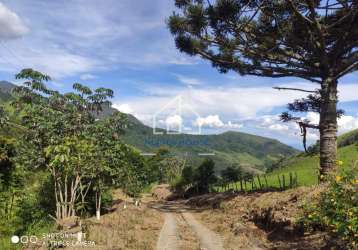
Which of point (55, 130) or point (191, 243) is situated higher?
point (55, 130)

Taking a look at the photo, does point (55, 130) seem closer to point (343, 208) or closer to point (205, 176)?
point (343, 208)

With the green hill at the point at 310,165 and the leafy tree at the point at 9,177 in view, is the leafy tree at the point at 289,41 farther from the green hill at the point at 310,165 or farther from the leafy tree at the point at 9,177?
the leafy tree at the point at 9,177

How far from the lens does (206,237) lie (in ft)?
40.5

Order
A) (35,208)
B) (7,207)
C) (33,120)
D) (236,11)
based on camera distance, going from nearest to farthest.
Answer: (236,11)
(33,120)
(35,208)
(7,207)

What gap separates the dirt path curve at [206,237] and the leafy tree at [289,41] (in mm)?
4830

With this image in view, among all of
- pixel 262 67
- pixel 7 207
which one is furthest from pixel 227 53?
pixel 7 207

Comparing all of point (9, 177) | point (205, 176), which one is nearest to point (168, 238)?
point (9, 177)

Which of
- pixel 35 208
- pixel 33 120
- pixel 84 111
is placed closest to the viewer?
pixel 33 120

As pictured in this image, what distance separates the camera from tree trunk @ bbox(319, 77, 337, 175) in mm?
14148

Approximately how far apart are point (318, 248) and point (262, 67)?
31.5 ft

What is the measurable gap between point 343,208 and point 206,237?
19.9 feet

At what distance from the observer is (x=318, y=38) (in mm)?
15188

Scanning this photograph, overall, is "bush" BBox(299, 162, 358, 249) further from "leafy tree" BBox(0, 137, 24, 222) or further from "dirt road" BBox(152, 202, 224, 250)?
"leafy tree" BBox(0, 137, 24, 222)

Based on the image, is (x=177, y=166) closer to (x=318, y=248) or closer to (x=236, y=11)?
(x=236, y=11)
